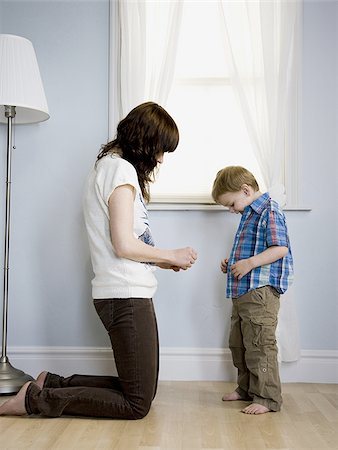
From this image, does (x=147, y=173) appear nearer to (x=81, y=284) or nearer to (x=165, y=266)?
(x=165, y=266)

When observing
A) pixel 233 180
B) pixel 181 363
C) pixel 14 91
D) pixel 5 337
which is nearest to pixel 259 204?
pixel 233 180

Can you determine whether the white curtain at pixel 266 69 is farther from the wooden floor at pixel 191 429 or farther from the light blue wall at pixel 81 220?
the wooden floor at pixel 191 429

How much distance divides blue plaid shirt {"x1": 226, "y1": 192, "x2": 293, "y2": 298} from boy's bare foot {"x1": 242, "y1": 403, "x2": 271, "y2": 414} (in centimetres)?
44

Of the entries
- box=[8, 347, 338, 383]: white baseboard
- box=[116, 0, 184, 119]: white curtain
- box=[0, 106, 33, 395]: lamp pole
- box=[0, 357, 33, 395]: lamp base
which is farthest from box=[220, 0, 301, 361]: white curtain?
box=[0, 357, 33, 395]: lamp base

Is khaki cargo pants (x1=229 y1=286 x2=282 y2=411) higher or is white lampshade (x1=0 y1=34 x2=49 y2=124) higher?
white lampshade (x1=0 y1=34 x2=49 y2=124)

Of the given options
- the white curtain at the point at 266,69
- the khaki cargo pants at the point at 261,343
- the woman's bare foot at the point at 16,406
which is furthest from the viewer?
the white curtain at the point at 266,69

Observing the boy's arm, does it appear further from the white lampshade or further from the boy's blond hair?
the white lampshade

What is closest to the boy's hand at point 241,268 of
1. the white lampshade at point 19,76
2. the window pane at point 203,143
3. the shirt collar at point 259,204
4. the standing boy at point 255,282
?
the standing boy at point 255,282

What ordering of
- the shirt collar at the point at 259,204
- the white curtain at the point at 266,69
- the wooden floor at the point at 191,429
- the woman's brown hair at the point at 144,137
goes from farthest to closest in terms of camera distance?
the white curtain at the point at 266,69 → the shirt collar at the point at 259,204 → the woman's brown hair at the point at 144,137 → the wooden floor at the point at 191,429

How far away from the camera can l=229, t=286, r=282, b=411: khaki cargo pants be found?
2.52 m

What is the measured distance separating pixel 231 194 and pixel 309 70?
2.80 ft

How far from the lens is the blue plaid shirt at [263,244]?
258cm

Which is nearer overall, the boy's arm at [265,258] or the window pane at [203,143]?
the boy's arm at [265,258]

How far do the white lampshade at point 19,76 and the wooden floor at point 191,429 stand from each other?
1.23m
